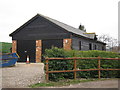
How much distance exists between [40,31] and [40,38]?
0.93 m

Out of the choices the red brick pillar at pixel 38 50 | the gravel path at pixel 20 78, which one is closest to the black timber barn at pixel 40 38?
the red brick pillar at pixel 38 50

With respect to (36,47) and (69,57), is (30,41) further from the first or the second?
(69,57)

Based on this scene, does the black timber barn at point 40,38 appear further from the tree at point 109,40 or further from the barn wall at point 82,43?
the tree at point 109,40

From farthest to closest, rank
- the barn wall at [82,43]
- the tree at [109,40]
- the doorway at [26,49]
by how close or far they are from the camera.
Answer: the tree at [109,40] → the doorway at [26,49] → the barn wall at [82,43]

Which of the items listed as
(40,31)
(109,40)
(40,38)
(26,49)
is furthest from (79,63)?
(109,40)

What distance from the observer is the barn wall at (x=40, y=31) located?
75.2 feet

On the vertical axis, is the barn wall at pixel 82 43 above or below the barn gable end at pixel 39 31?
below

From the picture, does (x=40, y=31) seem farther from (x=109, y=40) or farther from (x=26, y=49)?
(x=109, y=40)

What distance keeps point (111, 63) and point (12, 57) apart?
34.1 ft

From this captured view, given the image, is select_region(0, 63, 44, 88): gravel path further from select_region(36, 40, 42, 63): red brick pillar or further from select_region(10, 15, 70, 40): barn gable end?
select_region(36, 40, 42, 63): red brick pillar

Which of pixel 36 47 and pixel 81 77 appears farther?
pixel 36 47

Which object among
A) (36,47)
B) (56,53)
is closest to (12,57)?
(36,47)

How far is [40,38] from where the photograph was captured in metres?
24.2

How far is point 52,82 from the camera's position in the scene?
362 inches
